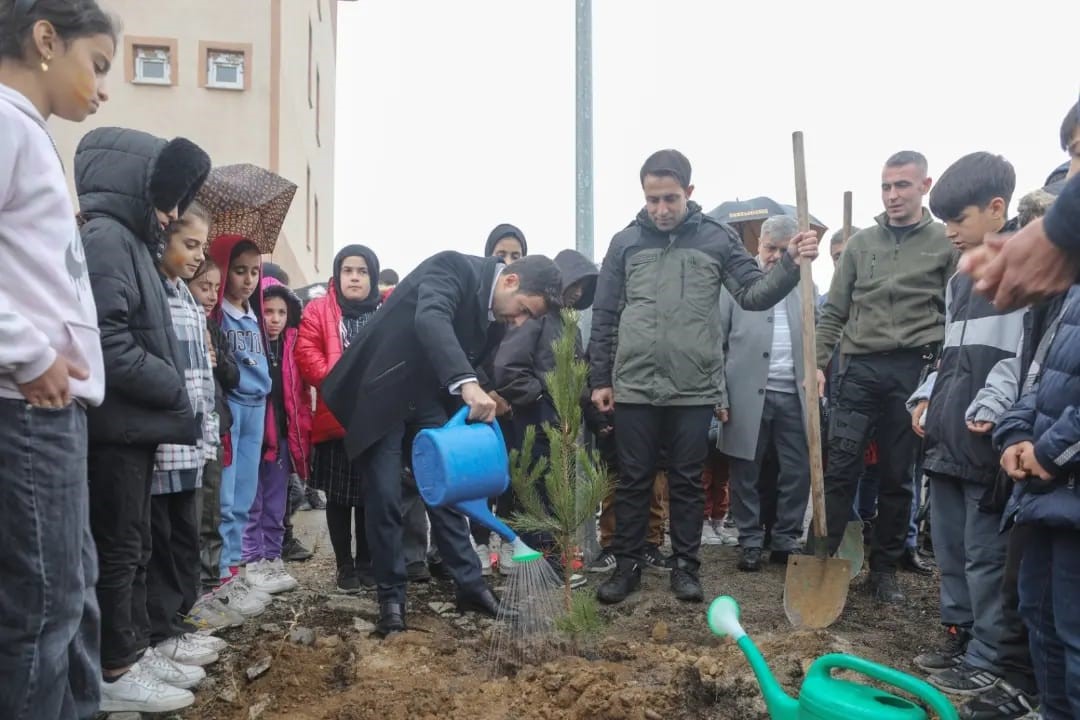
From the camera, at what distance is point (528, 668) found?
2863 millimetres

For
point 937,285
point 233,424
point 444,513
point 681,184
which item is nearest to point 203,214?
point 233,424

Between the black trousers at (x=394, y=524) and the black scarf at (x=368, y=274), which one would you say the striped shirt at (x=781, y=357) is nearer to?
the black trousers at (x=394, y=524)

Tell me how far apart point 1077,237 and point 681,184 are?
281cm

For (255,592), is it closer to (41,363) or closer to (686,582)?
(686,582)

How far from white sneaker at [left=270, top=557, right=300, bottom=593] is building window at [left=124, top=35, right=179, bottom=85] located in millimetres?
12738

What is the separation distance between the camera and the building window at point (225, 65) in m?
14.6

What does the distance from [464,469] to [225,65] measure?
46.2ft

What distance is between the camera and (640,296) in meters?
4.12

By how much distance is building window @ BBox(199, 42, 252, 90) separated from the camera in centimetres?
1459

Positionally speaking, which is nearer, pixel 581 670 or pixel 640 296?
pixel 581 670

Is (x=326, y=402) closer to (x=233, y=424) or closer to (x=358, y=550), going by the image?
(x=233, y=424)

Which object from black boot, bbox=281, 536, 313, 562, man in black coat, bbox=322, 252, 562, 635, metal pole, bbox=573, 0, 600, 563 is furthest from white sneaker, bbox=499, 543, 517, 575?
black boot, bbox=281, 536, 313, 562

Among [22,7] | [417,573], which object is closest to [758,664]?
[22,7]

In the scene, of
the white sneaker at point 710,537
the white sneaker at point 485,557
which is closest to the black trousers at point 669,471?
the white sneaker at point 485,557
